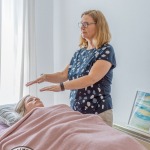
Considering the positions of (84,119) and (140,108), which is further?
(140,108)

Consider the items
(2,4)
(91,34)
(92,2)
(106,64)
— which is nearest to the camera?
(106,64)

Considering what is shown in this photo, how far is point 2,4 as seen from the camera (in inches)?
94.1

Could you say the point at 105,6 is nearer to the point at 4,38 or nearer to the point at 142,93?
the point at 142,93

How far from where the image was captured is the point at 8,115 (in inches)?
63.6

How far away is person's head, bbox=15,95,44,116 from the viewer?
5.33ft

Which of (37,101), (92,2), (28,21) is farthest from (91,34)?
(28,21)

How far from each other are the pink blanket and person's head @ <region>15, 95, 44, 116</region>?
229 millimetres

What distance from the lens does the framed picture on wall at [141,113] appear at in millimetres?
1603

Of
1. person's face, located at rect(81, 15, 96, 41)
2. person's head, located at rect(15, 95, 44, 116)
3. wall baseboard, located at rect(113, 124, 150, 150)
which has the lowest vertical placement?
wall baseboard, located at rect(113, 124, 150, 150)

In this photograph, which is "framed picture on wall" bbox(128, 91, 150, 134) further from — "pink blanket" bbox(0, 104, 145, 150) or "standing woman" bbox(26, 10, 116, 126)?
"pink blanket" bbox(0, 104, 145, 150)

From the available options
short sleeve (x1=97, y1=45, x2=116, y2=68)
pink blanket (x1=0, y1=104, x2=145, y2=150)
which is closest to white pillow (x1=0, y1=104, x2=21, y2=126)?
pink blanket (x1=0, y1=104, x2=145, y2=150)

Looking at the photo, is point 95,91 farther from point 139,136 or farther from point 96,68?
point 139,136

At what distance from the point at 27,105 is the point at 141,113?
79 centimetres

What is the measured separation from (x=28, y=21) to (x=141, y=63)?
1.32 m
